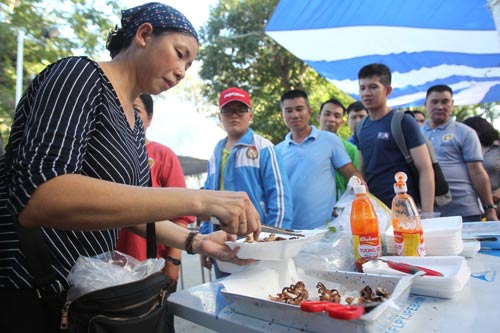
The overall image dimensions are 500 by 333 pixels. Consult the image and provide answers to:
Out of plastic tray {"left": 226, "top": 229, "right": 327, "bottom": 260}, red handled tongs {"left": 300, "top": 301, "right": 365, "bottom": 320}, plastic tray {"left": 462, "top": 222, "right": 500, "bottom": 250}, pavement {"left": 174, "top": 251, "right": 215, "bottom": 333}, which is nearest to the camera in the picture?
red handled tongs {"left": 300, "top": 301, "right": 365, "bottom": 320}

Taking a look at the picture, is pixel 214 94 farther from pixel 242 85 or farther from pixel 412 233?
pixel 412 233

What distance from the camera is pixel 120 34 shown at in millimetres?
1218

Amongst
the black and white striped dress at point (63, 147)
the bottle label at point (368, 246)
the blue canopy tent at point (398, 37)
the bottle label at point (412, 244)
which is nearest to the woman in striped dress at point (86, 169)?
the black and white striped dress at point (63, 147)

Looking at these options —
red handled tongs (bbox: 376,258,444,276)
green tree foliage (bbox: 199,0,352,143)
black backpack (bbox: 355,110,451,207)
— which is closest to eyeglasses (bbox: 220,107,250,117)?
black backpack (bbox: 355,110,451,207)

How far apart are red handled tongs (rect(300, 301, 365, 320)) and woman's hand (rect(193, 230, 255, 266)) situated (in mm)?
386

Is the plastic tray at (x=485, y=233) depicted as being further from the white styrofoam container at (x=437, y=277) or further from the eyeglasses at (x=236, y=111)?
the eyeglasses at (x=236, y=111)

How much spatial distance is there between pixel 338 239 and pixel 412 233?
0.97 feet

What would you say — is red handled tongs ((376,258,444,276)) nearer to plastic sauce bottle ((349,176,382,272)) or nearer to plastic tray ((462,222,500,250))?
plastic sauce bottle ((349,176,382,272))

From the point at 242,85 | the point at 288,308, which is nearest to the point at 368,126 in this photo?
the point at 288,308

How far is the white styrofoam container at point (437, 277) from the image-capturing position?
0.98 m

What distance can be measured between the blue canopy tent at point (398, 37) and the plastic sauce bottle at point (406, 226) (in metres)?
3.62

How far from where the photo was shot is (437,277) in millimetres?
991

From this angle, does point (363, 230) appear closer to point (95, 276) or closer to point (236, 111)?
point (95, 276)

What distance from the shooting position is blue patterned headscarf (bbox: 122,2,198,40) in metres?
1.15
